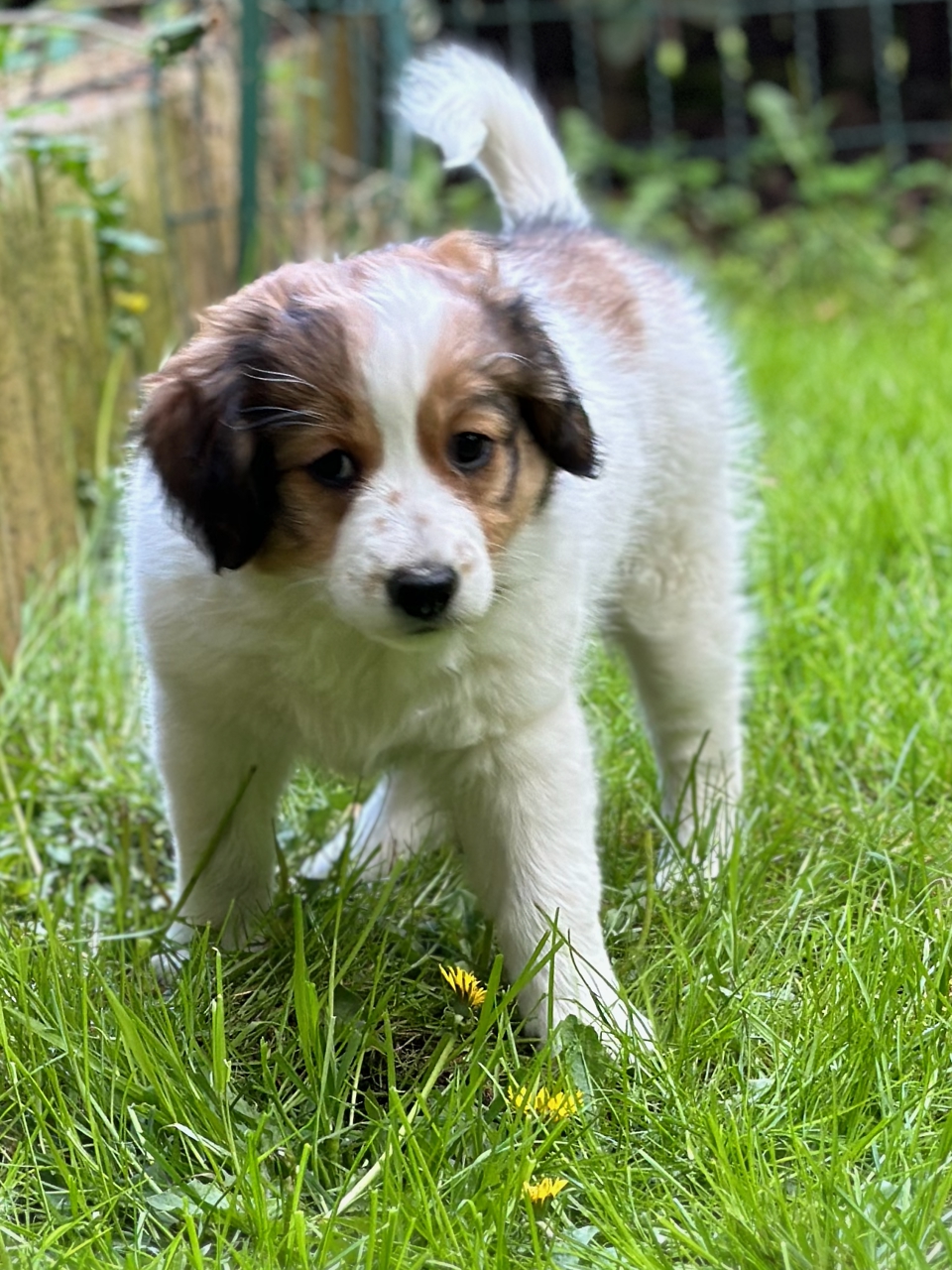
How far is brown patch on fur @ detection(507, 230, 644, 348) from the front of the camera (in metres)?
3.35

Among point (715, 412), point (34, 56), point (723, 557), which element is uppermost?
point (34, 56)

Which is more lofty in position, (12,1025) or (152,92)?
(152,92)

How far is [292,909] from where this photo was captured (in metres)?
3.04

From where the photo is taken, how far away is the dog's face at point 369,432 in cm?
239

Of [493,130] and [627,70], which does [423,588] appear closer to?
[493,130]

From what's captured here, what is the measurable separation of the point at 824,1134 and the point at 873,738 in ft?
4.54

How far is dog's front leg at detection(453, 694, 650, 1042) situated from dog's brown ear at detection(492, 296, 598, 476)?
0.43 meters

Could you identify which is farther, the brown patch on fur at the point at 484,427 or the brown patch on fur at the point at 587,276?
the brown patch on fur at the point at 587,276

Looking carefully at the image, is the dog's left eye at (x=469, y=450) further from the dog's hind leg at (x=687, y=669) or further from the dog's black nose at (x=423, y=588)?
the dog's hind leg at (x=687, y=669)

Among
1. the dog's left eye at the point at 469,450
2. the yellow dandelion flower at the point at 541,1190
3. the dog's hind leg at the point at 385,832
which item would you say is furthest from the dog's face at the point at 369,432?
the dog's hind leg at the point at 385,832

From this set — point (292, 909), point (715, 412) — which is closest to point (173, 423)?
point (292, 909)

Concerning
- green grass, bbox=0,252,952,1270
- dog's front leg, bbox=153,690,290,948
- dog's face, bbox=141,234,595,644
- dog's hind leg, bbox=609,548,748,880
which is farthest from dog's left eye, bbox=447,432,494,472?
dog's hind leg, bbox=609,548,748,880

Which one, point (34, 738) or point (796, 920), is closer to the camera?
point (796, 920)

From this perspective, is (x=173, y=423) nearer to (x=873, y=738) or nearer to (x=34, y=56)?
(x=873, y=738)
